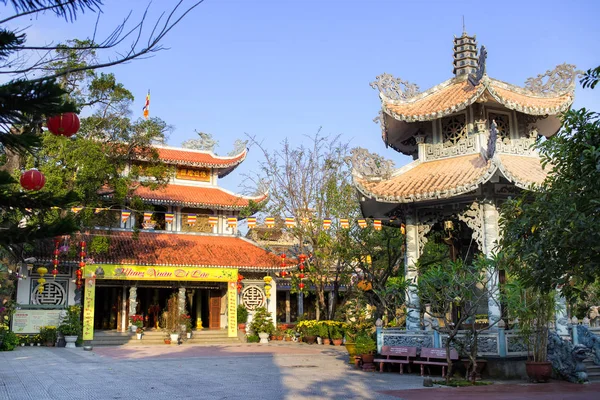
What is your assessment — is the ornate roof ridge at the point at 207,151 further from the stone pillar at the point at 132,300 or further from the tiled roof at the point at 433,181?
the tiled roof at the point at 433,181

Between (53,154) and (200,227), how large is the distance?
9.40 meters

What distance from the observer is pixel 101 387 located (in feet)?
32.9

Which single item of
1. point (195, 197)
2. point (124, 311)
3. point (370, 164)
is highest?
point (195, 197)

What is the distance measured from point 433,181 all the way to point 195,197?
16165 millimetres

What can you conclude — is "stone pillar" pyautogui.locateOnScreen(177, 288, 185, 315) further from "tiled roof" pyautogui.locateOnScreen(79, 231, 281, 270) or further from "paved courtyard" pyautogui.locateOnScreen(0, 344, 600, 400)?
"paved courtyard" pyautogui.locateOnScreen(0, 344, 600, 400)

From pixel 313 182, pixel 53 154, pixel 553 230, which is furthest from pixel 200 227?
pixel 553 230

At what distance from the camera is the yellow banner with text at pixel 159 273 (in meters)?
22.5

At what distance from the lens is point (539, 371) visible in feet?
33.7

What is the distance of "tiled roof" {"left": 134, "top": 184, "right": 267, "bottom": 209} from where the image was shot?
1000 inches

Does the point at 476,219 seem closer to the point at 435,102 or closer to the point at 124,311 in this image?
the point at 435,102

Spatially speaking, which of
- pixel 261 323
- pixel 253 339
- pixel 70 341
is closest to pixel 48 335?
pixel 70 341

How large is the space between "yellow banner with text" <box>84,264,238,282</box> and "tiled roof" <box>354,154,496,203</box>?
41.9 ft

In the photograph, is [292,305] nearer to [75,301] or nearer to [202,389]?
[75,301]

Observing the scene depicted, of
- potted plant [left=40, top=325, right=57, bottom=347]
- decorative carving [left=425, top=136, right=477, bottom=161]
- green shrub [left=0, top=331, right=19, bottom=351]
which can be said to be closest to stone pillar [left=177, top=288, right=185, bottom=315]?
potted plant [left=40, top=325, right=57, bottom=347]
